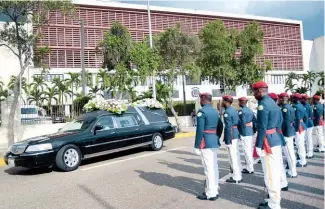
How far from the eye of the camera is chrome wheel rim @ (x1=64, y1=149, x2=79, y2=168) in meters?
8.98

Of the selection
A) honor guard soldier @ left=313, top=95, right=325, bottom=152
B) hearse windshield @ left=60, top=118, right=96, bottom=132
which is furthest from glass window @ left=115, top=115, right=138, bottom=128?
honor guard soldier @ left=313, top=95, right=325, bottom=152

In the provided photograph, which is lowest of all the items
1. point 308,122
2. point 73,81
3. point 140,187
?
point 140,187

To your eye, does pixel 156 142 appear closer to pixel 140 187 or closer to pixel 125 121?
pixel 125 121

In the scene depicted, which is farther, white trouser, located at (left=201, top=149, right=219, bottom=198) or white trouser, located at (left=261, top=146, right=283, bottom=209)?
white trouser, located at (left=201, top=149, right=219, bottom=198)

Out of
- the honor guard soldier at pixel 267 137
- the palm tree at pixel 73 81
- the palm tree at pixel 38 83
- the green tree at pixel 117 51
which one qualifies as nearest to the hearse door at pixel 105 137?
the honor guard soldier at pixel 267 137

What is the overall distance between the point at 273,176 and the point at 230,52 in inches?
871

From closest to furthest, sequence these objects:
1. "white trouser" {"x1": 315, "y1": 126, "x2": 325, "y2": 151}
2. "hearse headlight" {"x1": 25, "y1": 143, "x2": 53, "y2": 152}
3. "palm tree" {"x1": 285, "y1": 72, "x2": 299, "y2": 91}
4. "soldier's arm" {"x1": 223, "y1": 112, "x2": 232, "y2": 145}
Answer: "soldier's arm" {"x1": 223, "y1": 112, "x2": 232, "y2": 145} < "hearse headlight" {"x1": 25, "y1": 143, "x2": 53, "y2": 152} < "white trouser" {"x1": 315, "y1": 126, "x2": 325, "y2": 151} < "palm tree" {"x1": 285, "y1": 72, "x2": 299, "y2": 91}

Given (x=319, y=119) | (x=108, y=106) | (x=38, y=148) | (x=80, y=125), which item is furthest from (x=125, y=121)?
(x=319, y=119)

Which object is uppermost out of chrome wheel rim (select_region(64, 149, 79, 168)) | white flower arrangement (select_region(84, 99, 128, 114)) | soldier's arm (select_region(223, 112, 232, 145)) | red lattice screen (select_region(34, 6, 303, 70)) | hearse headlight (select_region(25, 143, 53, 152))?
red lattice screen (select_region(34, 6, 303, 70))

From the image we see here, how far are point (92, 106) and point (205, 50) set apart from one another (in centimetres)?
1608

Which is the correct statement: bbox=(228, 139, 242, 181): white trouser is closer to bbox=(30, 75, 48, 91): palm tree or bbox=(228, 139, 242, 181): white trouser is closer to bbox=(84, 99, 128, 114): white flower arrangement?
bbox=(84, 99, 128, 114): white flower arrangement

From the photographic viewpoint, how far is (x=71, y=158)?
9.11m

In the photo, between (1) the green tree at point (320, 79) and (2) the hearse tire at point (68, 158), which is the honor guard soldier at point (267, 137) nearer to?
(2) the hearse tire at point (68, 158)

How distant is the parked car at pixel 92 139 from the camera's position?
8641 mm
